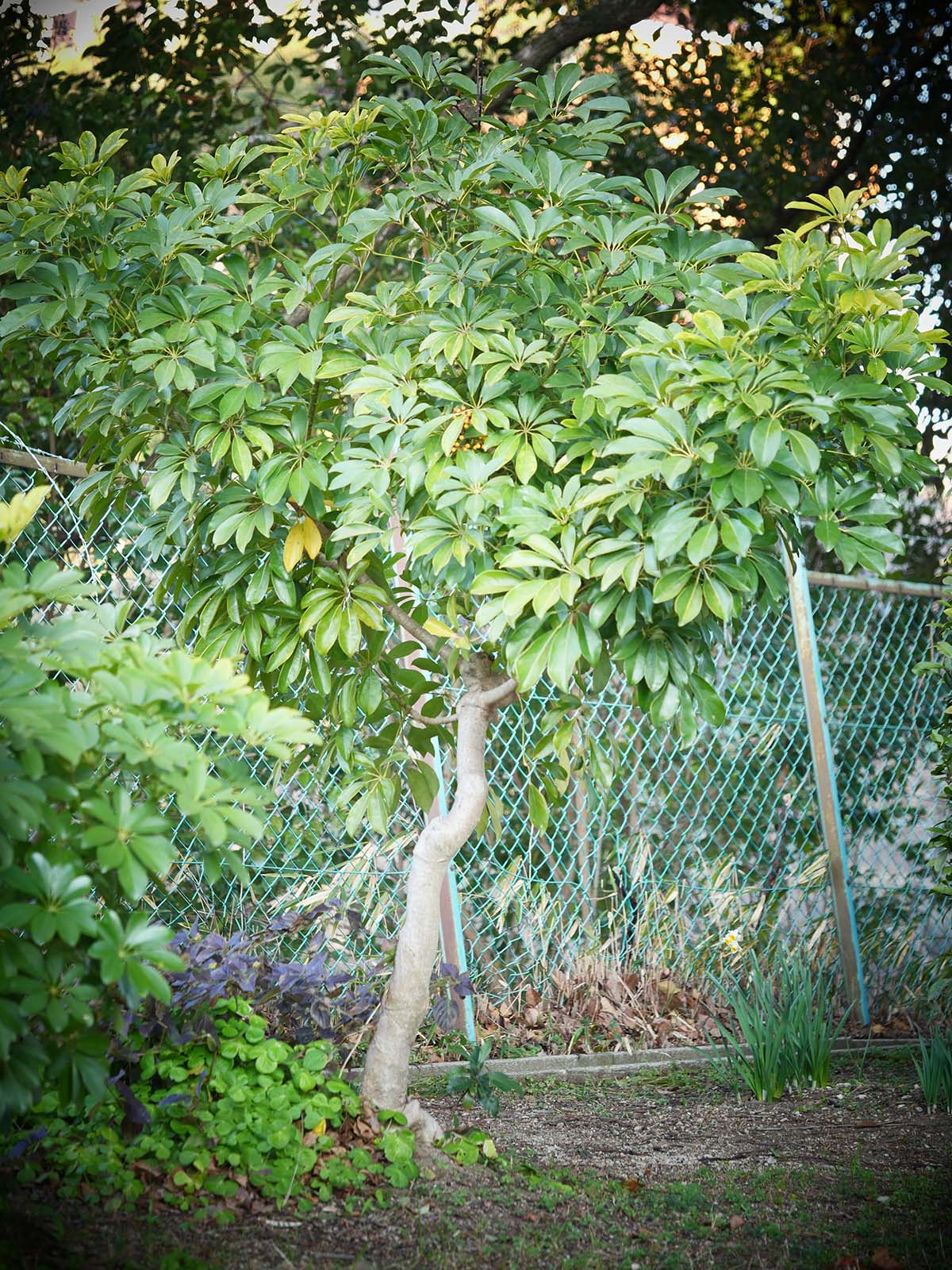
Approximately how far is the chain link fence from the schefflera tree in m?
0.81

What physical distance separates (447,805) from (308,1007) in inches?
42.8

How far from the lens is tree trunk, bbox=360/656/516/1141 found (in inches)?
87.5

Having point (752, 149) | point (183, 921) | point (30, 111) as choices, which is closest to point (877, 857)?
point (183, 921)

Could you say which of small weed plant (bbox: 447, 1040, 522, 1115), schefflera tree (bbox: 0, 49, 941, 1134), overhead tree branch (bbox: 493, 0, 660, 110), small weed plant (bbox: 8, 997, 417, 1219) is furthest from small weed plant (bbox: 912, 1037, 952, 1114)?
overhead tree branch (bbox: 493, 0, 660, 110)

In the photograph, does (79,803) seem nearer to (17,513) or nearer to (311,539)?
(17,513)

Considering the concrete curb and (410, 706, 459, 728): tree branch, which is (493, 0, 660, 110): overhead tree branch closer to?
(410, 706, 459, 728): tree branch

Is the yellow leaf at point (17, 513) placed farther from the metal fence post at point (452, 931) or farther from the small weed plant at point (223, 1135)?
the metal fence post at point (452, 931)

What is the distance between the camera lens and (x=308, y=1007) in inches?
88.9

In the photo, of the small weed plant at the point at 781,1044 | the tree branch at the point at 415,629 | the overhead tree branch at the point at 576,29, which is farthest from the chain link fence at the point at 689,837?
the overhead tree branch at the point at 576,29

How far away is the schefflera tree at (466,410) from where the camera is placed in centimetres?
178

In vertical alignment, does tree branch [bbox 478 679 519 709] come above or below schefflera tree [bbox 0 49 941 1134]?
below

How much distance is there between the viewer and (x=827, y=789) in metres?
3.92

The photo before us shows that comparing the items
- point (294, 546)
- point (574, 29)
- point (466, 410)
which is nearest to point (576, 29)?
point (574, 29)

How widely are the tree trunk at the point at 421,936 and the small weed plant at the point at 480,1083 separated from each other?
0.85 ft
